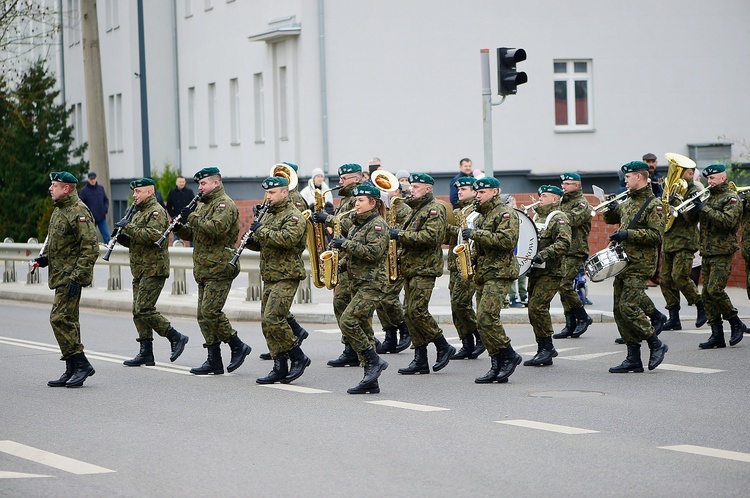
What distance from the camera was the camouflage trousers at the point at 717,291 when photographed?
46.9 feet

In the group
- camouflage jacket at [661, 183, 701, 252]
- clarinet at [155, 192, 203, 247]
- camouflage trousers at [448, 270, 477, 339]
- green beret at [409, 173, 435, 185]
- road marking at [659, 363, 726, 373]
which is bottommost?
road marking at [659, 363, 726, 373]

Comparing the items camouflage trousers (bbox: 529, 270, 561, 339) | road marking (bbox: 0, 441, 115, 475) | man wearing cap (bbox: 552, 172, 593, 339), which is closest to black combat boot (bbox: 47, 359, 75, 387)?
road marking (bbox: 0, 441, 115, 475)

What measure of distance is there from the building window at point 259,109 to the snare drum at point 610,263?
2115 centimetres

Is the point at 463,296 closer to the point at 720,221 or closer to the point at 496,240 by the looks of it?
the point at 496,240

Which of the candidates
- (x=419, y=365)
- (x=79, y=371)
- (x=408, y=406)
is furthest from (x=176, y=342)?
(x=408, y=406)

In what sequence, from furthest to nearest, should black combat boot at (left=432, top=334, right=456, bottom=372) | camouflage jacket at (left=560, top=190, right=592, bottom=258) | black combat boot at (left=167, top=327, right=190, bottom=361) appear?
camouflage jacket at (left=560, top=190, right=592, bottom=258)
black combat boot at (left=167, top=327, right=190, bottom=361)
black combat boot at (left=432, top=334, right=456, bottom=372)

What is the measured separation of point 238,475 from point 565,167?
78.3 feet

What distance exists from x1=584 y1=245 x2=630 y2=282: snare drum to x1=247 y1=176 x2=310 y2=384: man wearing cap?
280 cm

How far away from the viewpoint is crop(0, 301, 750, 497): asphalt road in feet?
25.4

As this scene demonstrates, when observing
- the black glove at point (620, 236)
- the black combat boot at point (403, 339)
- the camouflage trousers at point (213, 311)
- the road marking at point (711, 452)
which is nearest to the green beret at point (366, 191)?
the camouflage trousers at point (213, 311)

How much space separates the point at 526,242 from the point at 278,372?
2.77 metres

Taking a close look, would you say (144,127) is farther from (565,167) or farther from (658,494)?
(658,494)

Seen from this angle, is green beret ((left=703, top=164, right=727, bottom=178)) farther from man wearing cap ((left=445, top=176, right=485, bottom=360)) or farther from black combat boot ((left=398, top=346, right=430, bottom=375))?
black combat boot ((left=398, top=346, right=430, bottom=375))

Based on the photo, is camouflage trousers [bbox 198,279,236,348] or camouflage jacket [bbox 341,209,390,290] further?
camouflage trousers [bbox 198,279,236,348]
